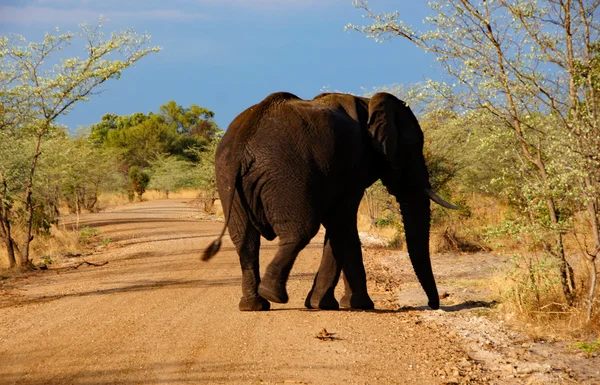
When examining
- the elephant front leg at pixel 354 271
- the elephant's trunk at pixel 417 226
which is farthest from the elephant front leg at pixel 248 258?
the elephant's trunk at pixel 417 226

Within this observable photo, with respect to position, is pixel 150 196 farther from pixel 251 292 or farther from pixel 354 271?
pixel 251 292

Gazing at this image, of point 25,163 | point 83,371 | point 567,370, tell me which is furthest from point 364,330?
point 25,163

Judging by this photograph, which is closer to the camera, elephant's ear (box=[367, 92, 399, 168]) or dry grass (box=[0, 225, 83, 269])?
elephant's ear (box=[367, 92, 399, 168])

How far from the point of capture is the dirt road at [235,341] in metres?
5.91

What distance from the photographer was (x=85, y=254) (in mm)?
16844

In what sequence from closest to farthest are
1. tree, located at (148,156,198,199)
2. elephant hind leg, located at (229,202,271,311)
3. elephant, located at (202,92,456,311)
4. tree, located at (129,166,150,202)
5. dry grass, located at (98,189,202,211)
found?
1. elephant, located at (202,92,456,311)
2. elephant hind leg, located at (229,202,271,311)
3. dry grass, located at (98,189,202,211)
4. tree, located at (129,166,150,202)
5. tree, located at (148,156,198,199)

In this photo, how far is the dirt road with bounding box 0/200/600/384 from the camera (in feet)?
19.4

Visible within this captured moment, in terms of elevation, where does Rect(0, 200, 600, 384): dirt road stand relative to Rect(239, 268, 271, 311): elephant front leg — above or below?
below

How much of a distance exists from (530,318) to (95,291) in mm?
6147

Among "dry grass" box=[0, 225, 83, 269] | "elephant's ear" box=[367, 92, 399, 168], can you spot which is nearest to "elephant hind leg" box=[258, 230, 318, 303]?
"elephant's ear" box=[367, 92, 399, 168]

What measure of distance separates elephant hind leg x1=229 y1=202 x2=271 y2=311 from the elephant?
0.01 m

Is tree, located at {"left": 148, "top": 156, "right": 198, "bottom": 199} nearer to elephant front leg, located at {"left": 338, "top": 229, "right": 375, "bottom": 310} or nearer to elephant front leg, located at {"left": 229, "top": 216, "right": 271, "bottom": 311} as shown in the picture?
elephant front leg, located at {"left": 338, "top": 229, "right": 375, "bottom": 310}

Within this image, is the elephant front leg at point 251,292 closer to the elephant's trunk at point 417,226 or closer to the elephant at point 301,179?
the elephant at point 301,179

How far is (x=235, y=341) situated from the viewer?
279 inches
